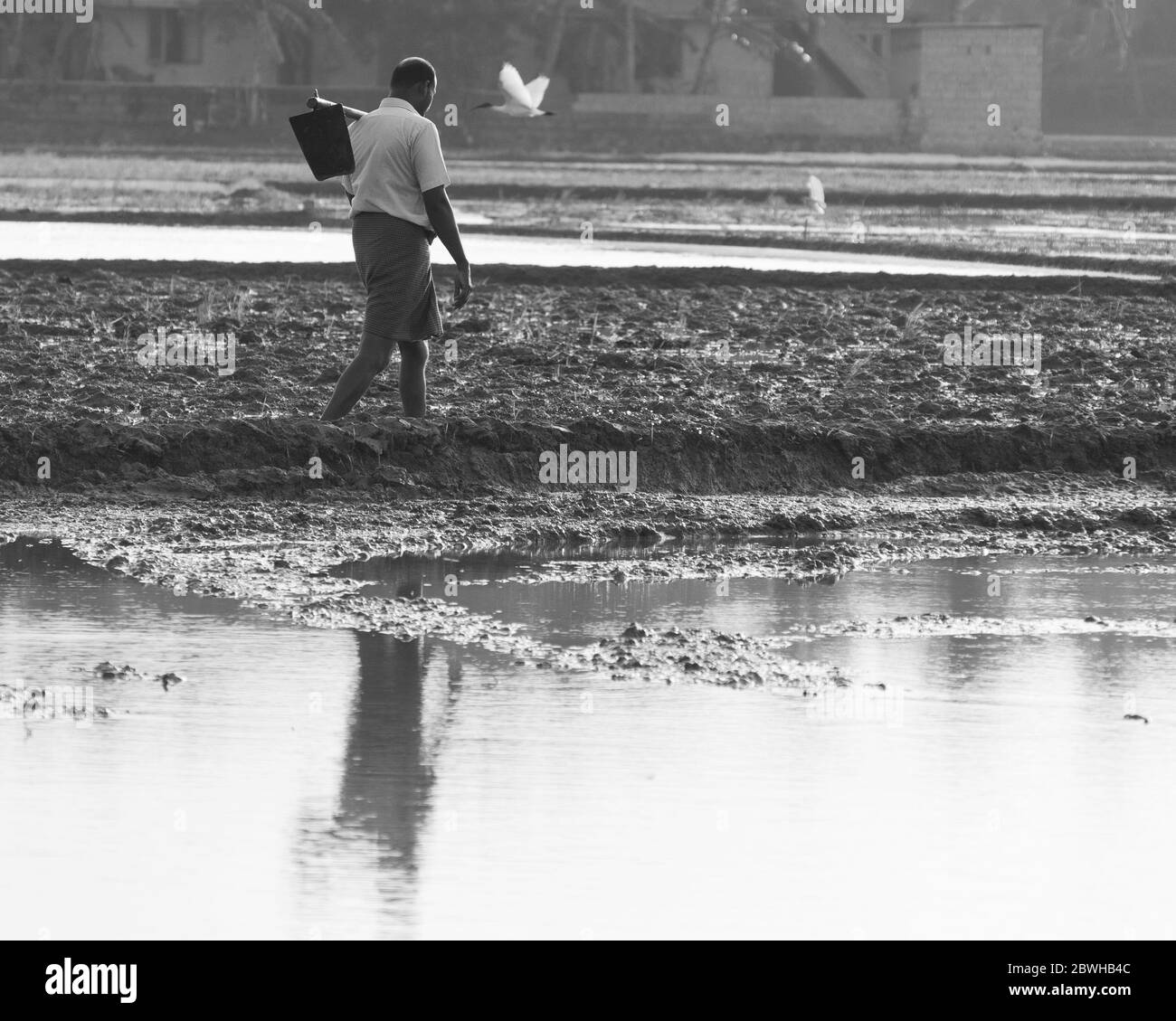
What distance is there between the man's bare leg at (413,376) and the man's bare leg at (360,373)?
2 centimetres

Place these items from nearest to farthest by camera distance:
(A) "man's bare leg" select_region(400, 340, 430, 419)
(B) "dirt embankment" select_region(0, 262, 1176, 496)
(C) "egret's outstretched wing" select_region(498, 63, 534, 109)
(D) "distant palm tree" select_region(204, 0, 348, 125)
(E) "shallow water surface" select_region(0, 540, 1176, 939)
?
(E) "shallow water surface" select_region(0, 540, 1176, 939)
(A) "man's bare leg" select_region(400, 340, 430, 419)
(B) "dirt embankment" select_region(0, 262, 1176, 496)
(C) "egret's outstretched wing" select_region(498, 63, 534, 109)
(D) "distant palm tree" select_region(204, 0, 348, 125)

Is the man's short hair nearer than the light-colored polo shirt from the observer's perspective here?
No

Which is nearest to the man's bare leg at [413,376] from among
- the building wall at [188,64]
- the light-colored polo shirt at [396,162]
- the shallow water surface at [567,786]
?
the light-colored polo shirt at [396,162]

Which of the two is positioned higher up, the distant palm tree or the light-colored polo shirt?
the distant palm tree

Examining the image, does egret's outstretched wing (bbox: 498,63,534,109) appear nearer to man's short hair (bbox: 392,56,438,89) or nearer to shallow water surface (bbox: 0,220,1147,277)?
shallow water surface (bbox: 0,220,1147,277)

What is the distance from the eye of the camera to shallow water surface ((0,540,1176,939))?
3.87 metres

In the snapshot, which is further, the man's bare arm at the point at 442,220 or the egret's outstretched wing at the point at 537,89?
the egret's outstretched wing at the point at 537,89

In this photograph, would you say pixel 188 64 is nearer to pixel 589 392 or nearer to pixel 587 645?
pixel 589 392

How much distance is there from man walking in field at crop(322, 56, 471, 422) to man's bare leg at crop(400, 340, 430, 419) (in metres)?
0.15

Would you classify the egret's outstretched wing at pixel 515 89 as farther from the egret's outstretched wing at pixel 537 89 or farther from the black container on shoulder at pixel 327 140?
the black container on shoulder at pixel 327 140

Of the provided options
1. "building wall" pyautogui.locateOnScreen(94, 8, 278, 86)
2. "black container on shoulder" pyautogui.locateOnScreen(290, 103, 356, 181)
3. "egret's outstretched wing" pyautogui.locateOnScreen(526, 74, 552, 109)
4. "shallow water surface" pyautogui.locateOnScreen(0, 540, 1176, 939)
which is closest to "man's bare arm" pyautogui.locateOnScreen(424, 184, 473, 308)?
"black container on shoulder" pyautogui.locateOnScreen(290, 103, 356, 181)

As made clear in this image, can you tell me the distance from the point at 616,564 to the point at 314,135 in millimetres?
2207

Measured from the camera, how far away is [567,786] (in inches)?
181

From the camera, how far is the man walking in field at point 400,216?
775cm
